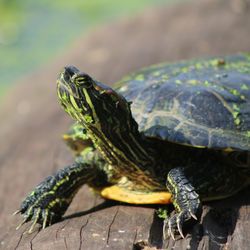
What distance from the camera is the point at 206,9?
954 cm

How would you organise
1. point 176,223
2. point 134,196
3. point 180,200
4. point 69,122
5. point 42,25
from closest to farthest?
point 176,223, point 180,200, point 134,196, point 69,122, point 42,25

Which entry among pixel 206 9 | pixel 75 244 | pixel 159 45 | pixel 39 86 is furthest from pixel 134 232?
pixel 206 9

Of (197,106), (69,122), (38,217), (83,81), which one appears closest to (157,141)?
(197,106)

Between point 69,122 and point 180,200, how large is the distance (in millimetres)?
2524

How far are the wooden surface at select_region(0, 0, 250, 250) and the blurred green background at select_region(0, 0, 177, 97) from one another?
6.09 feet

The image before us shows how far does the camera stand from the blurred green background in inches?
459

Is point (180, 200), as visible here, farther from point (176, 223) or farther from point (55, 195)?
point (55, 195)

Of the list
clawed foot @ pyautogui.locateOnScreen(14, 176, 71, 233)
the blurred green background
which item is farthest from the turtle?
the blurred green background

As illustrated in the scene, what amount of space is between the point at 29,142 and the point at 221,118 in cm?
238

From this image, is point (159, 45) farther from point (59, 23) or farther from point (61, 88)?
point (59, 23)

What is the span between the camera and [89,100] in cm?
404

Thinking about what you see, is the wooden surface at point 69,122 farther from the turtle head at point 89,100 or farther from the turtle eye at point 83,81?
the turtle eye at point 83,81

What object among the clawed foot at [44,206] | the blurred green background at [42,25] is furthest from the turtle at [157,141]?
the blurred green background at [42,25]

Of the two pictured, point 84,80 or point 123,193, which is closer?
point 84,80
